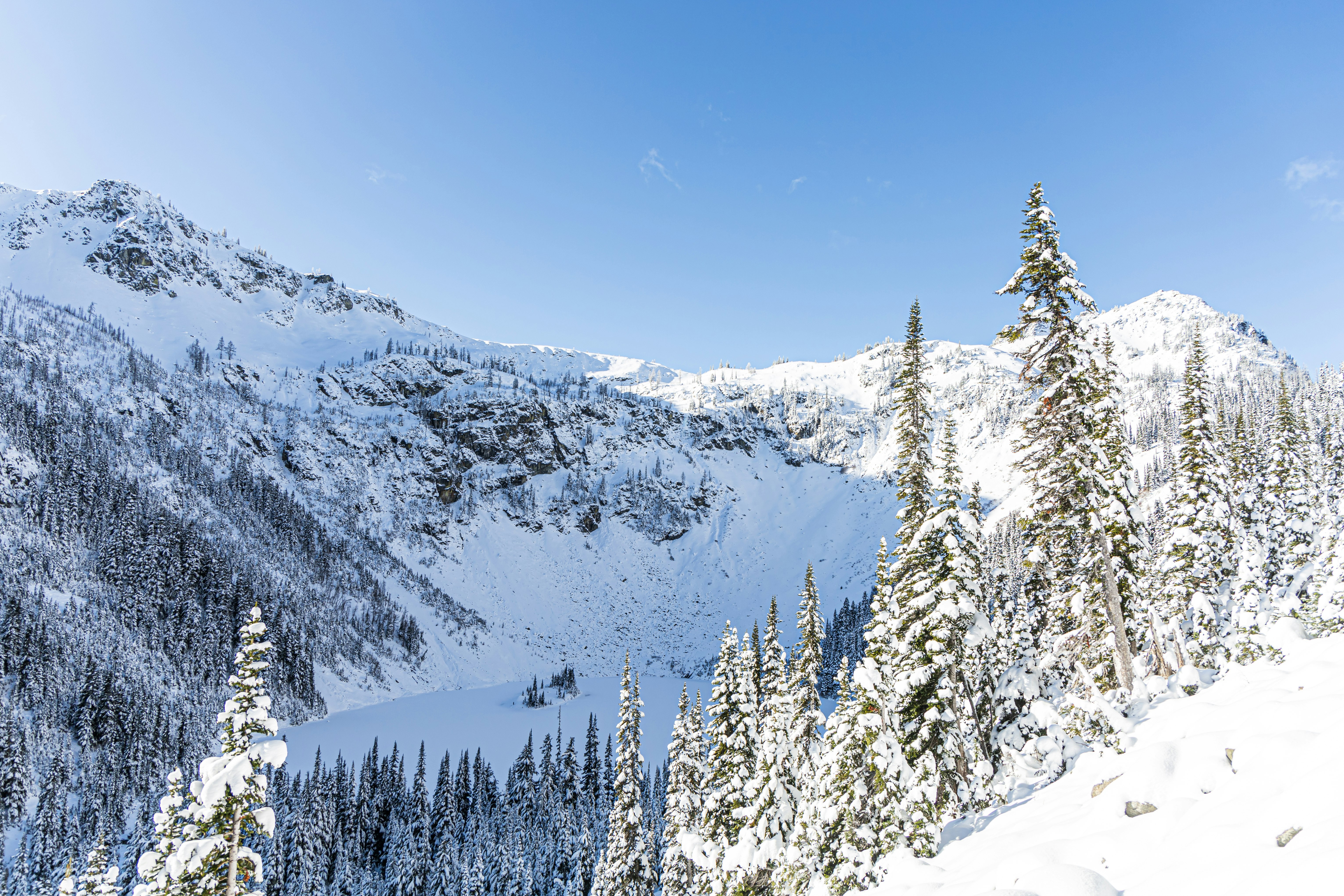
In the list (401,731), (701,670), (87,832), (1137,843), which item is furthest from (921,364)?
(701,670)

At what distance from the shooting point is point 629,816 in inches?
1313

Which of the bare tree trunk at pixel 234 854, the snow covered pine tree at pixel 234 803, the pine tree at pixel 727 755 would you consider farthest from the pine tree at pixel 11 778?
the pine tree at pixel 727 755

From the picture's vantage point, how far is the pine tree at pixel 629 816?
33281mm

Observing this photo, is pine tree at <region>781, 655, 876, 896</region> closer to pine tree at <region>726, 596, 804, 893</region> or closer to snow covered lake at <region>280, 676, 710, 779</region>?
pine tree at <region>726, 596, 804, 893</region>

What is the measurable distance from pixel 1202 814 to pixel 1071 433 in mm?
13069

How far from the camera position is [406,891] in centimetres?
5497

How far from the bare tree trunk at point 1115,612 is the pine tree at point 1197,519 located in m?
11.6

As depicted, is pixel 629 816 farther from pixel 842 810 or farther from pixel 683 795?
pixel 842 810

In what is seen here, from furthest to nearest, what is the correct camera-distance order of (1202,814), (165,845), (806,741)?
(806,741), (165,845), (1202,814)

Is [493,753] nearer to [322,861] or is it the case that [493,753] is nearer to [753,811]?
[322,861]

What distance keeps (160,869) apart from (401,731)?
113 meters

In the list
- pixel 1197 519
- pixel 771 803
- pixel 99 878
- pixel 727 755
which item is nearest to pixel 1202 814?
pixel 771 803

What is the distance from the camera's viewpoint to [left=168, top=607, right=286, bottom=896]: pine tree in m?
12.7

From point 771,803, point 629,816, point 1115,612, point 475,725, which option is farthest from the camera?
point 475,725
